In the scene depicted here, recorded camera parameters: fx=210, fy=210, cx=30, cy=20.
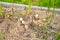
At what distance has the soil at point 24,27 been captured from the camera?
2.20 m

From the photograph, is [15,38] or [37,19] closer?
[15,38]

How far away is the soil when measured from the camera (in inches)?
86.7

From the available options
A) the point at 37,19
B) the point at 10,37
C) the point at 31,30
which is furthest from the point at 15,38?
the point at 37,19

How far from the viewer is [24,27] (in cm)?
229

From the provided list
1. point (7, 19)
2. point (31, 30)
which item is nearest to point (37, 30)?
point (31, 30)

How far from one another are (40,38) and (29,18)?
0.33 meters

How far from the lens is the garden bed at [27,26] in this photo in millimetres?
2203

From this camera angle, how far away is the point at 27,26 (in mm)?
2297

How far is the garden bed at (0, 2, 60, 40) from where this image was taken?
220 centimetres

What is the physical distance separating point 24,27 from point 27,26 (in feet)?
0.11

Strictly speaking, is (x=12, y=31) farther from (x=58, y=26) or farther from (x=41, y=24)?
(x=58, y=26)

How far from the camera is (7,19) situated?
236cm

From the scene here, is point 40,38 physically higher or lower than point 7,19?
lower

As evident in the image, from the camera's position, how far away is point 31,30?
7.46 feet
